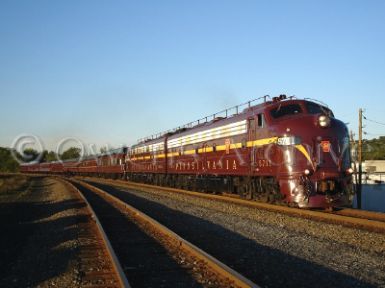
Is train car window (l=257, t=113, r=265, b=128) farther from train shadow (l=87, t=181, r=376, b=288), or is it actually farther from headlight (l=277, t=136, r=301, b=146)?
train shadow (l=87, t=181, r=376, b=288)

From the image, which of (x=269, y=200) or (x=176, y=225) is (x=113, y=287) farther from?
(x=269, y=200)

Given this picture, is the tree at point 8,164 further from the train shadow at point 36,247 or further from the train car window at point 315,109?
the train car window at point 315,109

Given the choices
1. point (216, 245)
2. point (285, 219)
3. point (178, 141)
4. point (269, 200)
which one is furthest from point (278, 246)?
point (178, 141)

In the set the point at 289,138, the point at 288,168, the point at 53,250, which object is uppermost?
the point at 289,138

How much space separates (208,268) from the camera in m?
7.58

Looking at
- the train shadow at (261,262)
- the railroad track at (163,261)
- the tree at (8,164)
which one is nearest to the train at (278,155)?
the train shadow at (261,262)

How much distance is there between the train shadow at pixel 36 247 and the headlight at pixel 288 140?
6.98 metres

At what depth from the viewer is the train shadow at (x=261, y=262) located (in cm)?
683

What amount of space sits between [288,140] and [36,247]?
8.63 metres

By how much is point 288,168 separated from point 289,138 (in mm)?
1005

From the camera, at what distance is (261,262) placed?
26.8 feet

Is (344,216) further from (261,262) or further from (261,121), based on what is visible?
(261,262)

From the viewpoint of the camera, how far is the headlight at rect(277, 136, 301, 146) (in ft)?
49.6

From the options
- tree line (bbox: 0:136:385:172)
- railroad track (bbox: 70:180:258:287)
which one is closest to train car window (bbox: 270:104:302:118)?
railroad track (bbox: 70:180:258:287)
